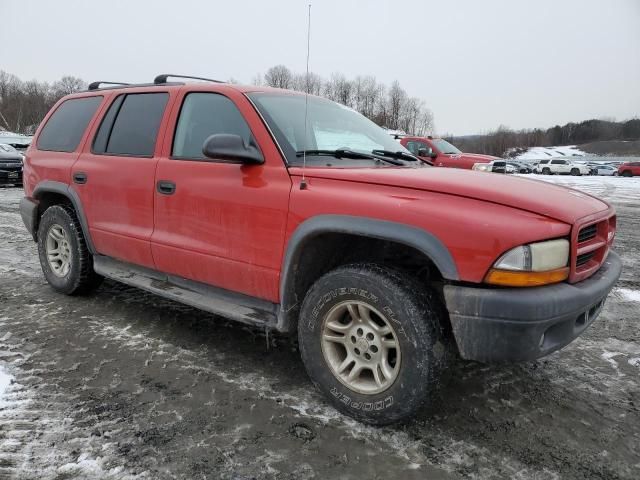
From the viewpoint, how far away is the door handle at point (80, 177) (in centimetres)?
400

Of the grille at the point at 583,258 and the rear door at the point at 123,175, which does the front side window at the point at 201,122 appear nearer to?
the rear door at the point at 123,175

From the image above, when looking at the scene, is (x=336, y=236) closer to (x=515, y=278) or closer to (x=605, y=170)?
(x=515, y=278)

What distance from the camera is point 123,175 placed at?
3.65 m

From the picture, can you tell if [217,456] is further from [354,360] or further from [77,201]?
[77,201]

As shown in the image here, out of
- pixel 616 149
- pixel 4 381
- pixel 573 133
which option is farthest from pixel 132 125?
pixel 573 133

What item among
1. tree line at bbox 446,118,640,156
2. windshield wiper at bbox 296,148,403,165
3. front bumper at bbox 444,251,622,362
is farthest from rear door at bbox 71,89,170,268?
tree line at bbox 446,118,640,156

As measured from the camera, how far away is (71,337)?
140 inches

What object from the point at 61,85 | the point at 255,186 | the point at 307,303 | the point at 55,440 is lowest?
the point at 55,440

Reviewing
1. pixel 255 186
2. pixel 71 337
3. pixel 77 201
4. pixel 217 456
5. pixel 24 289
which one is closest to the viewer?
pixel 217 456

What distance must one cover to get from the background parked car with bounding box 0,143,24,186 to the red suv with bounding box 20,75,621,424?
44.5 ft

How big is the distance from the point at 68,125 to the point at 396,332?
371 centimetres

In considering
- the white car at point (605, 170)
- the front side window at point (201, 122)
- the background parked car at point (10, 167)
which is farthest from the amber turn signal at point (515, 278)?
the white car at point (605, 170)

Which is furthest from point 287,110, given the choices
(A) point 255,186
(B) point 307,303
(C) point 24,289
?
(C) point 24,289

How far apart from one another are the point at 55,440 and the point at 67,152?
9.20ft
